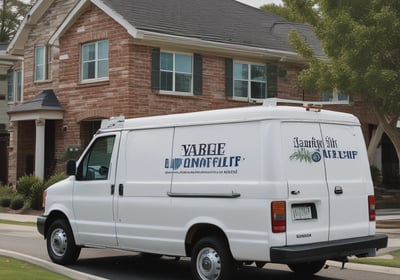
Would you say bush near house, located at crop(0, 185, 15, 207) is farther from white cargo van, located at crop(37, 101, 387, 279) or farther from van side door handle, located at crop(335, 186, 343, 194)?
van side door handle, located at crop(335, 186, 343, 194)

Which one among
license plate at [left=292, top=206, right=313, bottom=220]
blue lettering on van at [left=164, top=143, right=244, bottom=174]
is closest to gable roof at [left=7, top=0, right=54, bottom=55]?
blue lettering on van at [left=164, top=143, right=244, bottom=174]

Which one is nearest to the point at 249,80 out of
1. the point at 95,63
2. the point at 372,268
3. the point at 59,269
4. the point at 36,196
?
the point at 95,63

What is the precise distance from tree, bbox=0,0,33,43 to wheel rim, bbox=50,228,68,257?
52380 mm

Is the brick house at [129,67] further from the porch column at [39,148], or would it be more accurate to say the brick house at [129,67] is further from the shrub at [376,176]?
the shrub at [376,176]

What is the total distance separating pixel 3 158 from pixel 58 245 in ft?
85.5

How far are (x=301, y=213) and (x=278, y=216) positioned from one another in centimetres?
45

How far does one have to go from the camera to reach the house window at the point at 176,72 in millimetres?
24484

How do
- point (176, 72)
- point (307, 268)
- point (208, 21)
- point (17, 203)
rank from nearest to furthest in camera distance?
point (307, 268) → point (17, 203) → point (176, 72) → point (208, 21)

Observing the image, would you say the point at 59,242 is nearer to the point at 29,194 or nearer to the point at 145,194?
the point at 145,194

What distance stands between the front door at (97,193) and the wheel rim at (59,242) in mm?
439

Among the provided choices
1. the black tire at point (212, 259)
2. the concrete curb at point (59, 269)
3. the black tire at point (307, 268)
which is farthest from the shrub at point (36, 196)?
the black tire at point (212, 259)

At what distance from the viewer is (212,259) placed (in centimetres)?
862

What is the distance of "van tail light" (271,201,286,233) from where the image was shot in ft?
26.1

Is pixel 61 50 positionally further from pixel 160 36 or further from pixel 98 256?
pixel 98 256
